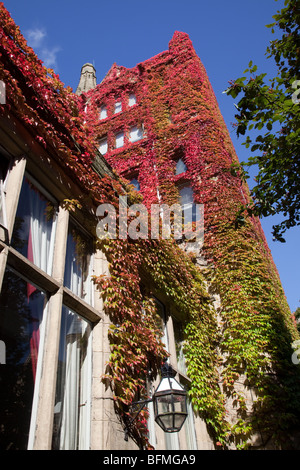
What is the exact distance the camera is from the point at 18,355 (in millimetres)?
3096

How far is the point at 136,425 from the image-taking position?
4180 millimetres

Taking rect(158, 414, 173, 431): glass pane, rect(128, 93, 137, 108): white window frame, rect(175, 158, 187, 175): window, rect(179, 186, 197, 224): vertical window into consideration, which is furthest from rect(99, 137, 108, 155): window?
rect(158, 414, 173, 431): glass pane

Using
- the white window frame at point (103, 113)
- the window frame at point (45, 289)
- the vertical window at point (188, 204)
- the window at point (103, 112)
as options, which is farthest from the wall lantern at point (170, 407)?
the window at point (103, 112)

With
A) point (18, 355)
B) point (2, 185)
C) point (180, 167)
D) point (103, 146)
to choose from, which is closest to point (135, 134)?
point (103, 146)

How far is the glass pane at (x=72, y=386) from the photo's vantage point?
3359mm

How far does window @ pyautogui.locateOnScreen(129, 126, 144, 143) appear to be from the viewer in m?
15.7

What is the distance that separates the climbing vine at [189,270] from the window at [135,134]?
1.66 ft

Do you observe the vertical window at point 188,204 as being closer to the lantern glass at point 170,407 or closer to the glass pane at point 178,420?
the lantern glass at point 170,407

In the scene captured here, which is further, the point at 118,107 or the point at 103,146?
the point at 118,107

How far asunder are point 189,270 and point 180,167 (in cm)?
571

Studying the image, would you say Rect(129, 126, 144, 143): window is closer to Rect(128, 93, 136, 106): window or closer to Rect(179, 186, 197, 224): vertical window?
Rect(128, 93, 136, 106): window

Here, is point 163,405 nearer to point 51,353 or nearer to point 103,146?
point 51,353

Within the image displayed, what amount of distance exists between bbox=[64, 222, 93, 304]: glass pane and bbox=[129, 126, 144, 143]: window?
37.9ft
